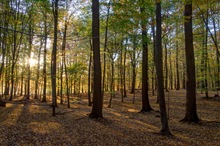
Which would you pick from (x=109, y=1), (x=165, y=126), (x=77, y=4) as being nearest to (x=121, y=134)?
(x=165, y=126)

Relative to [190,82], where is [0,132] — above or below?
below

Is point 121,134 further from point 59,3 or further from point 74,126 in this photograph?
point 59,3

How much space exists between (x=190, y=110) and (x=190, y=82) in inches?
61.3

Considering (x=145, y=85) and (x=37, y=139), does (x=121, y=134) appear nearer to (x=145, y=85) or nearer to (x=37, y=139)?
(x=37, y=139)

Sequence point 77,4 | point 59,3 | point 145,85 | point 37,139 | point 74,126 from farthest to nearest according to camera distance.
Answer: point 77,4, point 145,85, point 59,3, point 74,126, point 37,139

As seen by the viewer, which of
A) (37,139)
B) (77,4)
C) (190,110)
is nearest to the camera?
(37,139)

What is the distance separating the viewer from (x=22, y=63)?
2391 centimetres

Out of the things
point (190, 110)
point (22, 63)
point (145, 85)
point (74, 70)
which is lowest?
point (190, 110)

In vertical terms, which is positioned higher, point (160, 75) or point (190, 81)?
point (160, 75)

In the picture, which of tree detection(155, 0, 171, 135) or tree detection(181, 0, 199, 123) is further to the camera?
tree detection(181, 0, 199, 123)

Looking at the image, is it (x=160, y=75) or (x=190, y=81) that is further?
(x=190, y=81)

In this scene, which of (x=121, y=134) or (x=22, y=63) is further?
(x=22, y=63)

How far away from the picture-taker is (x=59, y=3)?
1177cm

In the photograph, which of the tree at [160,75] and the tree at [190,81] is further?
the tree at [190,81]
